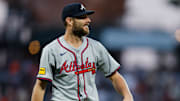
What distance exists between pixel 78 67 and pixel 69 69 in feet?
0.34

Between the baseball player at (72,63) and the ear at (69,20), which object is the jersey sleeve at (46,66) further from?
the ear at (69,20)

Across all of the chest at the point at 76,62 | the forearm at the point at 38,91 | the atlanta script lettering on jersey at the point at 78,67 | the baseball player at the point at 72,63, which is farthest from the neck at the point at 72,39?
the forearm at the point at 38,91

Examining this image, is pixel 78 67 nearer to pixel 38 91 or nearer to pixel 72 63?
pixel 72 63

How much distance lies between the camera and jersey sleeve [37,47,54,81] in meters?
4.13

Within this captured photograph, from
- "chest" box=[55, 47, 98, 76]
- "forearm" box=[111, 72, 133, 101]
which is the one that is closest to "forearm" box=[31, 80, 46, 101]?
"chest" box=[55, 47, 98, 76]

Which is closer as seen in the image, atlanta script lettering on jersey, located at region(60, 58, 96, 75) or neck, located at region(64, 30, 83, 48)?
atlanta script lettering on jersey, located at region(60, 58, 96, 75)

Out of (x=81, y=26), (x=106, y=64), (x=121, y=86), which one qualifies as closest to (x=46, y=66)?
(x=81, y=26)

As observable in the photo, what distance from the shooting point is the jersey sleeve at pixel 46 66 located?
413 centimetres

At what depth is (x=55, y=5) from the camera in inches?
712

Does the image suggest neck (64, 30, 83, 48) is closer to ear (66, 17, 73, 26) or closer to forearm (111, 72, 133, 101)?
ear (66, 17, 73, 26)

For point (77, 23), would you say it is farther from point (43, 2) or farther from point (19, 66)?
point (43, 2)

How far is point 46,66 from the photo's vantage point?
4.15 metres

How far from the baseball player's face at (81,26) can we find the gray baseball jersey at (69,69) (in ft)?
0.55

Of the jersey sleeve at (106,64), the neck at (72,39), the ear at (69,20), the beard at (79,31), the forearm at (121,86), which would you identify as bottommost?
the forearm at (121,86)
